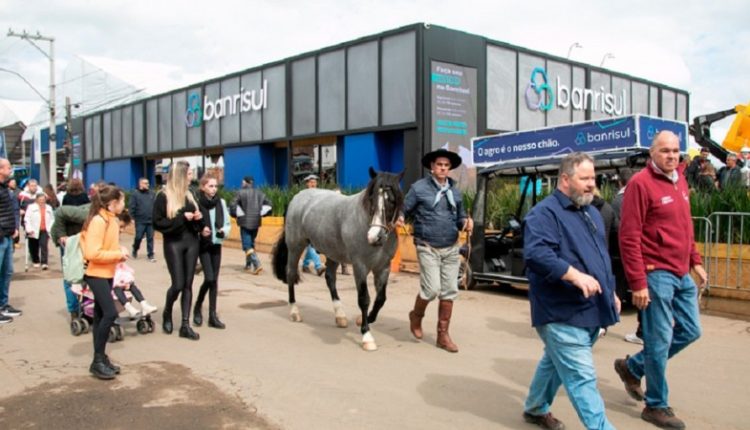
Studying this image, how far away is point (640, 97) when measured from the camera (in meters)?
26.2

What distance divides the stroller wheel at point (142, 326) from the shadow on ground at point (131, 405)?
1.71m

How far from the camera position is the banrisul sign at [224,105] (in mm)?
24203

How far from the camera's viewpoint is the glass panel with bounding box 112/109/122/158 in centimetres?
3466

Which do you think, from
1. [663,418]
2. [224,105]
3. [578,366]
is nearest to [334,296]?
[663,418]

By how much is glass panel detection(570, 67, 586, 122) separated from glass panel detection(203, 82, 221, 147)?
1409cm

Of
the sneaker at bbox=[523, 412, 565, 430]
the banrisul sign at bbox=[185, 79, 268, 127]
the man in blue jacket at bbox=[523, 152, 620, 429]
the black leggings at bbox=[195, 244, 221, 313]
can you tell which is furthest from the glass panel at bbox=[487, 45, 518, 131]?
the man in blue jacket at bbox=[523, 152, 620, 429]

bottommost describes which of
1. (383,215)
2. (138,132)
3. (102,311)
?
Result: (102,311)

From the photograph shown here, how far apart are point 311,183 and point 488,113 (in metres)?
9.07

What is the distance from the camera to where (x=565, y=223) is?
3748 millimetres

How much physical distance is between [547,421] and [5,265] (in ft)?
22.7

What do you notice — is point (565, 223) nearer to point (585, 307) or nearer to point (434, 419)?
point (585, 307)

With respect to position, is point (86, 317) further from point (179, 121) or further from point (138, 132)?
point (138, 132)

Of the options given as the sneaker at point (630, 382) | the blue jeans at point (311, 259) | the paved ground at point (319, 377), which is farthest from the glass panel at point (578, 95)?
the sneaker at point (630, 382)

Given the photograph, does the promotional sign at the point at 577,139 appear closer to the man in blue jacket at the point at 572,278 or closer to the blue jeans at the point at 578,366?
the man in blue jacket at the point at 572,278
